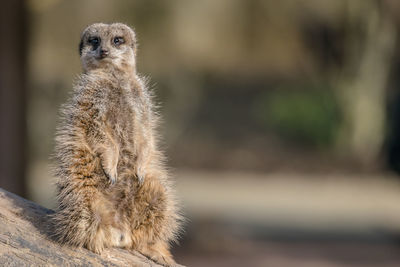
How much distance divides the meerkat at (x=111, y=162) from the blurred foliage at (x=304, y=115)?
13.1m

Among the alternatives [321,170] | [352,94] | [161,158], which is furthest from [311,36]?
[161,158]

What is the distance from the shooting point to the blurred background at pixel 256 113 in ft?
28.9

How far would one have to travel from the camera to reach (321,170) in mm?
16125

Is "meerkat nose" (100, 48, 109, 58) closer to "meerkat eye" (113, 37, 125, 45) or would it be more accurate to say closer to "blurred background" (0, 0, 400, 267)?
"meerkat eye" (113, 37, 125, 45)

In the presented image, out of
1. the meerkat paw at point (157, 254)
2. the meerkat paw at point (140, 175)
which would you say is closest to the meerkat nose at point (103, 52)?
the meerkat paw at point (140, 175)

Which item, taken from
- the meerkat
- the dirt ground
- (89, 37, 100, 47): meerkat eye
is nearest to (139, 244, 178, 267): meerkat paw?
the meerkat

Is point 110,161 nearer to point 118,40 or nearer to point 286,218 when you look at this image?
point 118,40

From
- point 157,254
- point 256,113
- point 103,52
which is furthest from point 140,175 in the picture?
point 256,113

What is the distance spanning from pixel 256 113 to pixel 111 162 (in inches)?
646

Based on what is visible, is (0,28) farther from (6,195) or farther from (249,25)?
(249,25)

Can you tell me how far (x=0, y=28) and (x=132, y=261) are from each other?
5.81 metres

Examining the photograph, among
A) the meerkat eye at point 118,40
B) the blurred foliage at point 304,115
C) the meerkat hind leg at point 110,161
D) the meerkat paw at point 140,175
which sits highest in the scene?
the meerkat eye at point 118,40

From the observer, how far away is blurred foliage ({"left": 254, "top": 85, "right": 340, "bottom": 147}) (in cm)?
1605

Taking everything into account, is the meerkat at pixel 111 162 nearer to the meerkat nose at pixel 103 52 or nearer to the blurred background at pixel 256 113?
the meerkat nose at pixel 103 52
